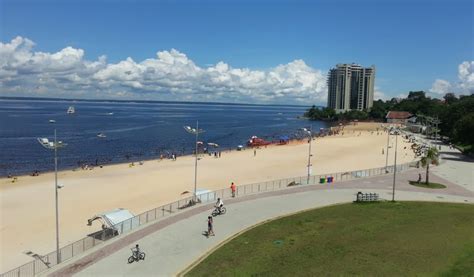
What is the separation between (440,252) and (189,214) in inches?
605

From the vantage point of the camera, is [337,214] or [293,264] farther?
[337,214]

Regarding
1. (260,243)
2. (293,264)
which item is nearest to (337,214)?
(260,243)

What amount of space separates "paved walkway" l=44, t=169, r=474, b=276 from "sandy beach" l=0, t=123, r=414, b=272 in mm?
5228

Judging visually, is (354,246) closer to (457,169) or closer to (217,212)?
(217,212)

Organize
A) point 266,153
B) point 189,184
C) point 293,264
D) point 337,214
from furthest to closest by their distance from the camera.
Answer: point 266,153, point 189,184, point 337,214, point 293,264

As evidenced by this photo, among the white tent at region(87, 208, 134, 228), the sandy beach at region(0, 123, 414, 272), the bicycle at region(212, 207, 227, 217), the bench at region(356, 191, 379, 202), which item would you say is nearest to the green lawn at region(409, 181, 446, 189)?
the bench at region(356, 191, 379, 202)

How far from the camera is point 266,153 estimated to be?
73.1 m

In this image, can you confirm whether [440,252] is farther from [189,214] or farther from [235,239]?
[189,214]

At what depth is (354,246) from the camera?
20.2 metres

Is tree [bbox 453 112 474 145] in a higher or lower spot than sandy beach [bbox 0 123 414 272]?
higher

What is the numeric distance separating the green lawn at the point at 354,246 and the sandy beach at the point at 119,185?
11999 millimetres

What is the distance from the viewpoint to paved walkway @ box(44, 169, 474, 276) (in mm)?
18609

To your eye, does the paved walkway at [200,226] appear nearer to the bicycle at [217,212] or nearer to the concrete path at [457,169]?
the bicycle at [217,212]

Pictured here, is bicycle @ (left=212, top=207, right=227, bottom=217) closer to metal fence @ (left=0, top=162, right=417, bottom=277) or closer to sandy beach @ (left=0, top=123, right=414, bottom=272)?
metal fence @ (left=0, top=162, right=417, bottom=277)
